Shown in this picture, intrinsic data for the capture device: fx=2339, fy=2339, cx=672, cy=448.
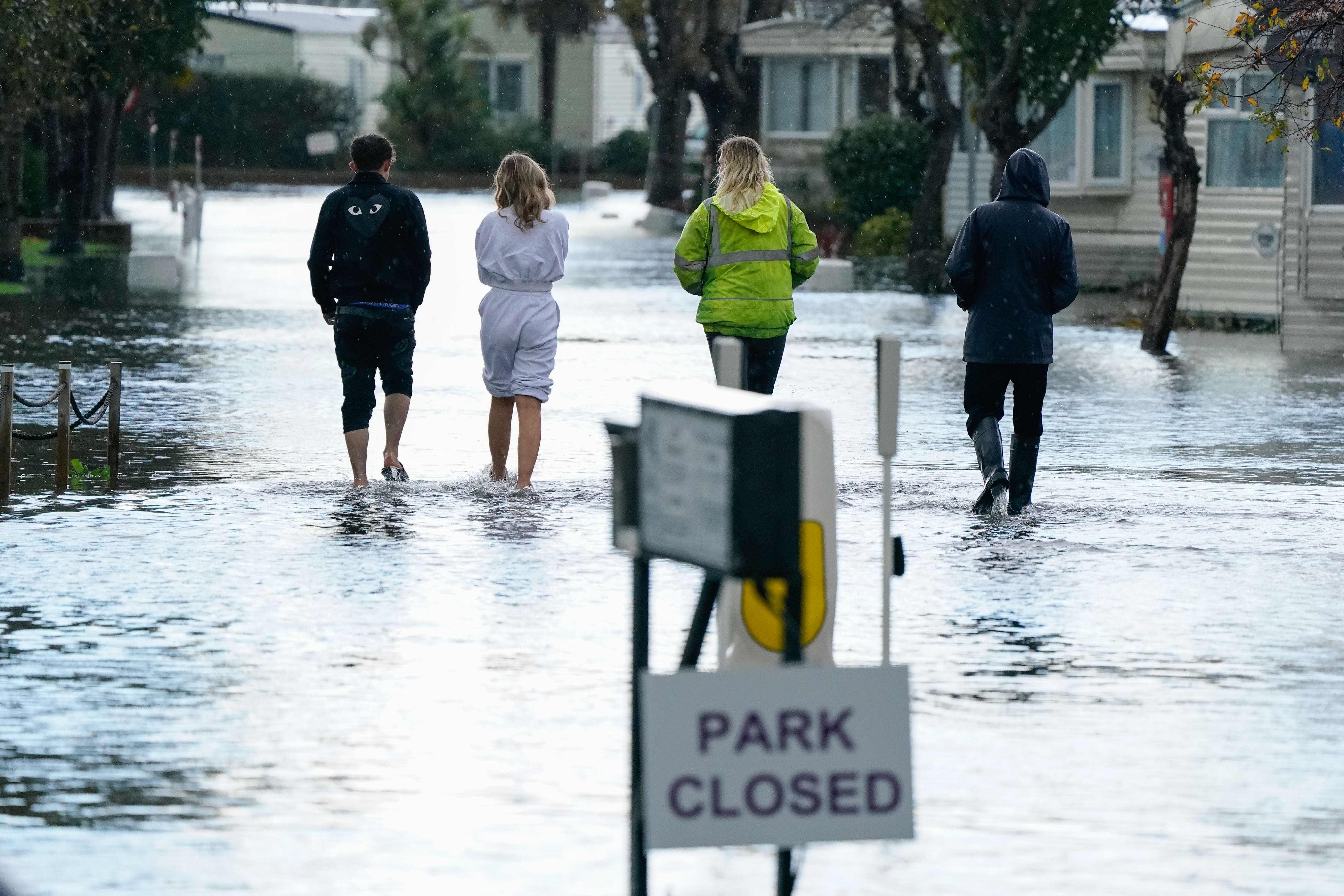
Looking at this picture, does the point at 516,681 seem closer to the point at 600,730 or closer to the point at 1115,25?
the point at 600,730

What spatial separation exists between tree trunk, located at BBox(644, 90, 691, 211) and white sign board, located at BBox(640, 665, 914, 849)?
4698cm

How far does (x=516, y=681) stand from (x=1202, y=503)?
4998 millimetres

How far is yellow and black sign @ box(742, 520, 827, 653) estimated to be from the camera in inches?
223

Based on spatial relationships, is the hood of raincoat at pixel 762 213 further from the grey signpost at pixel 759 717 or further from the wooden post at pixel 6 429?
the grey signpost at pixel 759 717

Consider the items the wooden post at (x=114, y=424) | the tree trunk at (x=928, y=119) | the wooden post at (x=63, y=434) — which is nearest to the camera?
the wooden post at (x=63, y=434)

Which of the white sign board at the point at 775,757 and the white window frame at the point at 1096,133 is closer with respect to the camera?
the white sign board at the point at 775,757

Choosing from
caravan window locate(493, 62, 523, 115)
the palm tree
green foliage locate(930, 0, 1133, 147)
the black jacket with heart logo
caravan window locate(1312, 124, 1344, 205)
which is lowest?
the black jacket with heart logo

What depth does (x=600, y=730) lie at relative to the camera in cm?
664

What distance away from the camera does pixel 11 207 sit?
28.3 m

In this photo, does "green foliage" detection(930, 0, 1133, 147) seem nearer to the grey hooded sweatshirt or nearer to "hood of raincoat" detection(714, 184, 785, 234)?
"hood of raincoat" detection(714, 184, 785, 234)

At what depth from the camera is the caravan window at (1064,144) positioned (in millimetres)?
31469

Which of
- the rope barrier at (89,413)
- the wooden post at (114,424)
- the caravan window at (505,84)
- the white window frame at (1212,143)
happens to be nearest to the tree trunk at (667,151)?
the white window frame at (1212,143)

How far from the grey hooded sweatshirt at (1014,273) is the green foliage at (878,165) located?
28093mm

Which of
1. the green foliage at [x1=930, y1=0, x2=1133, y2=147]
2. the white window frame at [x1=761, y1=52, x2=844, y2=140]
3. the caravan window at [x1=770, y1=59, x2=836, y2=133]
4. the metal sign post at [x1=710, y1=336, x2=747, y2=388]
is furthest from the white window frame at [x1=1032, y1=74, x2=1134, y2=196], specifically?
the metal sign post at [x1=710, y1=336, x2=747, y2=388]
